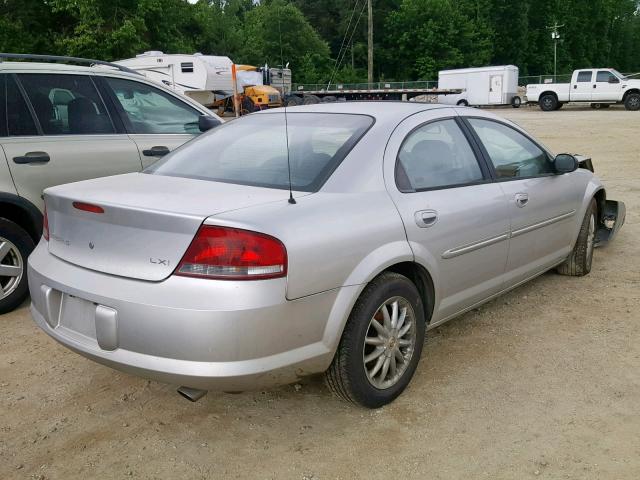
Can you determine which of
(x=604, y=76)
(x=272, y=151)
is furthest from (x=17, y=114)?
(x=604, y=76)

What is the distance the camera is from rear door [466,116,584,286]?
3930 mm

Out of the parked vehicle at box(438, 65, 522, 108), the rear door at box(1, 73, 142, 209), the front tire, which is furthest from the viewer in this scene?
the parked vehicle at box(438, 65, 522, 108)

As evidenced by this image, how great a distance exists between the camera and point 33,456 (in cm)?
272

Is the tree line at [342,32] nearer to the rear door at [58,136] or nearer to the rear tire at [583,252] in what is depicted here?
the rear door at [58,136]

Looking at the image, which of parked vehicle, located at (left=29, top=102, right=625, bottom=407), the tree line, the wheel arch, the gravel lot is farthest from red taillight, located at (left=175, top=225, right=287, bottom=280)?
the tree line

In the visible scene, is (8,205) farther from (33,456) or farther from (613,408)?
(613,408)

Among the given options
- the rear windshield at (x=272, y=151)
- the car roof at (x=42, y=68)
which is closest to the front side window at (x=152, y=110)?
the car roof at (x=42, y=68)

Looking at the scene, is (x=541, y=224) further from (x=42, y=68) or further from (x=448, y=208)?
(x=42, y=68)

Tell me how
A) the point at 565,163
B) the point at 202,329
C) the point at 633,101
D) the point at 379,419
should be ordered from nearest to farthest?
the point at 202,329, the point at 379,419, the point at 565,163, the point at 633,101

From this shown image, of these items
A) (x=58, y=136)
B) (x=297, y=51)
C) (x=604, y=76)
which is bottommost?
(x=58, y=136)

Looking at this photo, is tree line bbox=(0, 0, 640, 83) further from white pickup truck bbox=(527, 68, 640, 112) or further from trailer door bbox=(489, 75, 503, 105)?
white pickup truck bbox=(527, 68, 640, 112)

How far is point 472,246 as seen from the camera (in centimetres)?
352

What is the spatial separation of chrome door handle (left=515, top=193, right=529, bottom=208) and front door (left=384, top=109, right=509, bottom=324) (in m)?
0.18

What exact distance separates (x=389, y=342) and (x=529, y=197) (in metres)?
1.65
